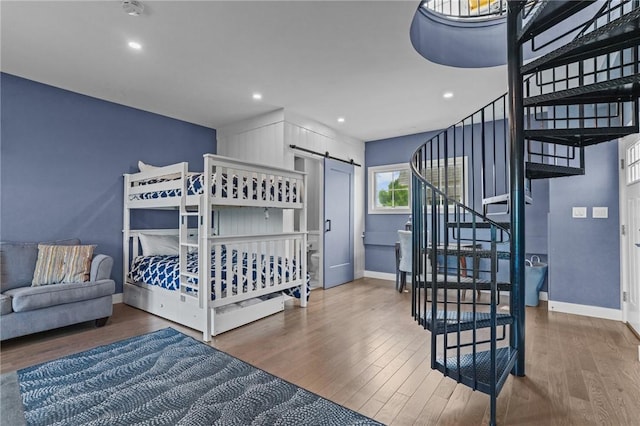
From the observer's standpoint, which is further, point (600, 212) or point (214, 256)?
point (600, 212)

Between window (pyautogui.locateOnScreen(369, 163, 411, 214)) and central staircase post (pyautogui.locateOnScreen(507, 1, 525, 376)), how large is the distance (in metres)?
3.11

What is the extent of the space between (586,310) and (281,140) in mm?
4208

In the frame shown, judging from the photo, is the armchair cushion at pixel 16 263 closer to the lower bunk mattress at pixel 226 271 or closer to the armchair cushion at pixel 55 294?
the armchair cushion at pixel 55 294

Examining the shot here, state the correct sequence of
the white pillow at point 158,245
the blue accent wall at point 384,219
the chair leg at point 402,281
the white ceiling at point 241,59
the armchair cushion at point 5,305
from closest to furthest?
the white ceiling at point 241,59 → the armchair cushion at point 5,305 → the white pillow at point 158,245 → the chair leg at point 402,281 → the blue accent wall at point 384,219

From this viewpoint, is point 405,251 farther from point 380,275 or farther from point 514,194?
point 514,194

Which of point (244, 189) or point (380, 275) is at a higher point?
point (244, 189)

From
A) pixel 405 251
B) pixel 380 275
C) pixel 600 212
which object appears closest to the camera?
pixel 600 212

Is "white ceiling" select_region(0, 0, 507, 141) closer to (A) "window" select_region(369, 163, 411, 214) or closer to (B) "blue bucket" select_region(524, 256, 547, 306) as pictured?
(A) "window" select_region(369, 163, 411, 214)

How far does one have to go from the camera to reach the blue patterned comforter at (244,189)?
3.02 meters

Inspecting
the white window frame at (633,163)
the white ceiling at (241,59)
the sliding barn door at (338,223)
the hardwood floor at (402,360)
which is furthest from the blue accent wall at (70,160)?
the white window frame at (633,163)

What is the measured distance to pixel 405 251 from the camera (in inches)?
175

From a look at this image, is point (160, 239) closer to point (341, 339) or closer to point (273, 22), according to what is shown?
point (341, 339)

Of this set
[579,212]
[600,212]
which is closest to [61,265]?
[579,212]

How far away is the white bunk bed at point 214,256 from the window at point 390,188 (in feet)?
7.45
